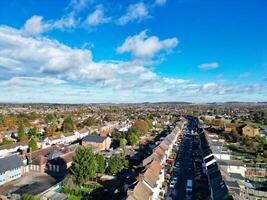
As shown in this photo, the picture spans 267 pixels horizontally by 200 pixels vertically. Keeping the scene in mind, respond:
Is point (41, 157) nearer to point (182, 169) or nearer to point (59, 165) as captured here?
point (59, 165)

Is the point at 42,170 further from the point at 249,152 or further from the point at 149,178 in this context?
the point at 249,152

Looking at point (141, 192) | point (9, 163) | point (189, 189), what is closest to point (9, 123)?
point (9, 163)

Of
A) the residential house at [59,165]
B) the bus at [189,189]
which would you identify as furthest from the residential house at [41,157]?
the bus at [189,189]

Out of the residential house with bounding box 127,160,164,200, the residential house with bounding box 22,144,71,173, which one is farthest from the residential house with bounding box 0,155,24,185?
the residential house with bounding box 127,160,164,200

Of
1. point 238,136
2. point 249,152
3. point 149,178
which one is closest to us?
point 149,178

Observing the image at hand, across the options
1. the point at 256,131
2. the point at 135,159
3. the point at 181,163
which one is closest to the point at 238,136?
the point at 256,131

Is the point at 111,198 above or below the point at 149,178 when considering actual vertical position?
below
